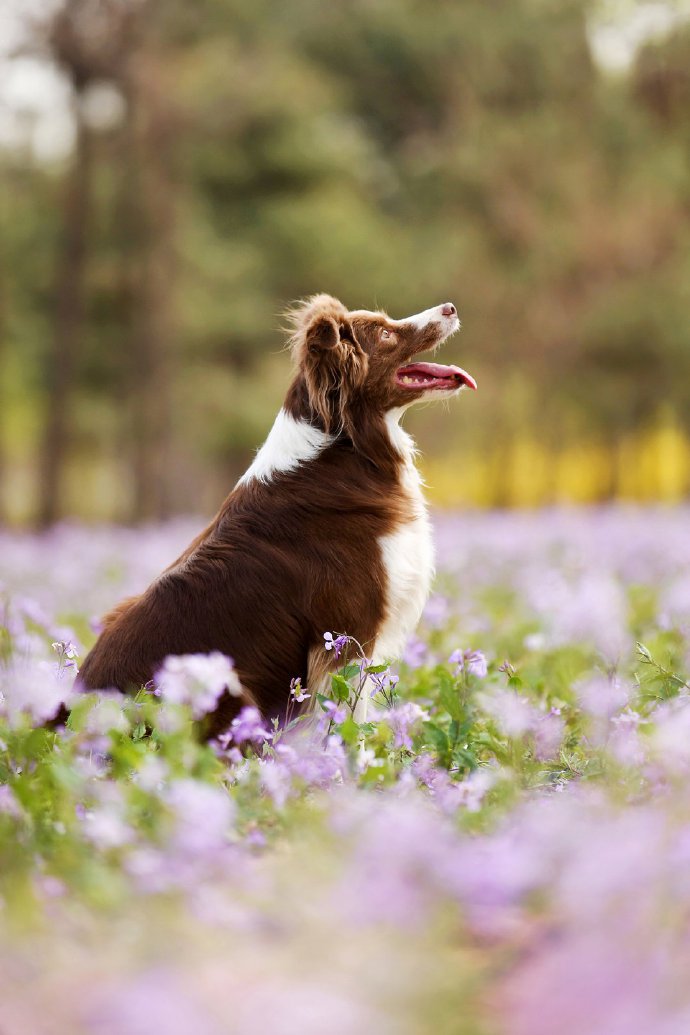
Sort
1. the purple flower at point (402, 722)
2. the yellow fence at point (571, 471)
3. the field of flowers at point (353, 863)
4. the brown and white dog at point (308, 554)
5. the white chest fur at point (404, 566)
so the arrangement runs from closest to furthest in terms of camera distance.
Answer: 1. the field of flowers at point (353, 863)
2. the purple flower at point (402, 722)
3. the brown and white dog at point (308, 554)
4. the white chest fur at point (404, 566)
5. the yellow fence at point (571, 471)

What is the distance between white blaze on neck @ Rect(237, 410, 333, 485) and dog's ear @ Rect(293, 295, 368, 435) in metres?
0.07

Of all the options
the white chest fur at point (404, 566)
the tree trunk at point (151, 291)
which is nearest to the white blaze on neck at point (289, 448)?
the white chest fur at point (404, 566)

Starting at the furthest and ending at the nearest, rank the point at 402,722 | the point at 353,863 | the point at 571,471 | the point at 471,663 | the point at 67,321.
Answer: the point at 571,471 → the point at 67,321 → the point at 471,663 → the point at 402,722 → the point at 353,863

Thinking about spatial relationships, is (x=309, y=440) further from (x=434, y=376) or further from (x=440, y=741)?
(x=440, y=741)

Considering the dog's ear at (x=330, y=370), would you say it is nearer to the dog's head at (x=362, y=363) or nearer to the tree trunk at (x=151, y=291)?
the dog's head at (x=362, y=363)

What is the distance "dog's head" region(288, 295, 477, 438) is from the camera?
508 centimetres

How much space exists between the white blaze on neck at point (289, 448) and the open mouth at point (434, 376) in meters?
0.52

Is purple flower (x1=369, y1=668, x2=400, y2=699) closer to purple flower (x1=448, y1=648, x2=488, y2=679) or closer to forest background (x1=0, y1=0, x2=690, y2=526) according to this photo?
purple flower (x1=448, y1=648, x2=488, y2=679)

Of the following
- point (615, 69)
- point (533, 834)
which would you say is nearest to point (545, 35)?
point (615, 69)

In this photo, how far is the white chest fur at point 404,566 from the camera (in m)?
4.88

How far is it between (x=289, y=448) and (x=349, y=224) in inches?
884

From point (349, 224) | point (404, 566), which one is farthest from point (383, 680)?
point (349, 224)

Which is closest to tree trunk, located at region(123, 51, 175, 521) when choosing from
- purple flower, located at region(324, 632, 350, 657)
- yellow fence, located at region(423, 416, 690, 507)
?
yellow fence, located at region(423, 416, 690, 507)

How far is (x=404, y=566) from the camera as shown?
493cm
